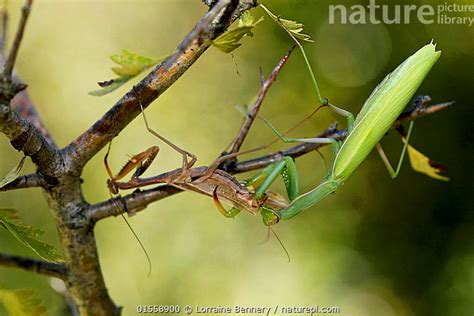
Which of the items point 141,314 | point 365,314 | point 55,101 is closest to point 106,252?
point 141,314

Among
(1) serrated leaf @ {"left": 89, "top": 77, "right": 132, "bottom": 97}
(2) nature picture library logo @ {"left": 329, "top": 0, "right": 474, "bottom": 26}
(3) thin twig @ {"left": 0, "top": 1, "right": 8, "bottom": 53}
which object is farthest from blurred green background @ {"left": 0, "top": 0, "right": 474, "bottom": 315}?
(1) serrated leaf @ {"left": 89, "top": 77, "right": 132, "bottom": 97}

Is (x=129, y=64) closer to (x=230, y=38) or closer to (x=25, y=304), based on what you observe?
(x=230, y=38)

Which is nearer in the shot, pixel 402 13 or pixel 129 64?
pixel 129 64

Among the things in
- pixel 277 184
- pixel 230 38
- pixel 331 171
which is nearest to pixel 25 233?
pixel 230 38

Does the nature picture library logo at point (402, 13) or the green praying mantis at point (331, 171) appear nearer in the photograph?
the green praying mantis at point (331, 171)

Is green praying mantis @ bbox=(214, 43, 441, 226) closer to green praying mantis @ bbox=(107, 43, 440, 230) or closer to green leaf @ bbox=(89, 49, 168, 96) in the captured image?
green praying mantis @ bbox=(107, 43, 440, 230)

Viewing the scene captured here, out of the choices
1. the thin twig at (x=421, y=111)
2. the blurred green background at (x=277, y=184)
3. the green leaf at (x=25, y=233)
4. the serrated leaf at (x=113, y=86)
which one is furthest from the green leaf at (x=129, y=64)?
the blurred green background at (x=277, y=184)

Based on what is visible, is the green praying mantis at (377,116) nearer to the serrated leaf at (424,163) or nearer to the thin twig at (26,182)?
the serrated leaf at (424,163)
